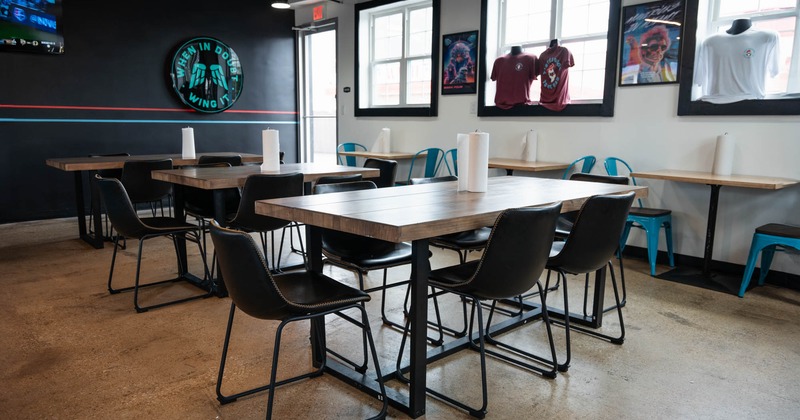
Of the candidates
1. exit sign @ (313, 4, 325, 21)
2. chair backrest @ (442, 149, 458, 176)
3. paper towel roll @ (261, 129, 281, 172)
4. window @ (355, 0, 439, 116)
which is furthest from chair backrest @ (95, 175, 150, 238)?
exit sign @ (313, 4, 325, 21)

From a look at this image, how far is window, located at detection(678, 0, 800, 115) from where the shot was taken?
159 inches

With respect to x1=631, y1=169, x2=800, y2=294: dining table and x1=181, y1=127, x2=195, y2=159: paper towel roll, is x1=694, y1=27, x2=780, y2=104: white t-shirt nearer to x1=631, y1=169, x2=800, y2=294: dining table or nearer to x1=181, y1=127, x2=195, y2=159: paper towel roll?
x1=631, y1=169, x2=800, y2=294: dining table

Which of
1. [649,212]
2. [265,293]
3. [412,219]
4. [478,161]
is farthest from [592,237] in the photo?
[649,212]

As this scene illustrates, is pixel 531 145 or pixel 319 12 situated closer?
pixel 531 145

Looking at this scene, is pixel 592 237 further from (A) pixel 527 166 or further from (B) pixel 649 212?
(A) pixel 527 166

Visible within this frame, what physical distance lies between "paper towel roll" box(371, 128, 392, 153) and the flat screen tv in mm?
3682

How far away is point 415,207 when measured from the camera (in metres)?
2.23

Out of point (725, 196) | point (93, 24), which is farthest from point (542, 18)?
point (93, 24)

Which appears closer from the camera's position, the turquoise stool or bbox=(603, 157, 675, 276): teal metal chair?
the turquoise stool

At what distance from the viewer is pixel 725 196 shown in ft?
14.2

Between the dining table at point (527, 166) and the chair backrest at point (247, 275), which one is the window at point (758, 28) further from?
the chair backrest at point (247, 275)

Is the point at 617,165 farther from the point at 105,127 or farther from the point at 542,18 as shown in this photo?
the point at 105,127

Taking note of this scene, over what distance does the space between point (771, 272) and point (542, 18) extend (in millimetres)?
3076

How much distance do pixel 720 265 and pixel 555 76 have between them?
2.18 m
